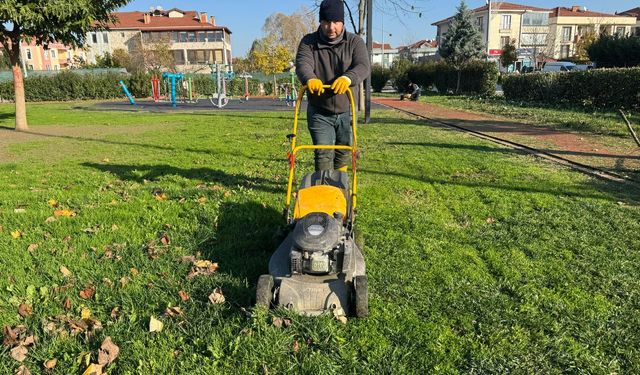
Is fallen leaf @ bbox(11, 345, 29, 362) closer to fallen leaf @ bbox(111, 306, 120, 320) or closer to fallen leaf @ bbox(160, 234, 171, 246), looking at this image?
fallen leaf @ bbox(111, 306, 120, 320)

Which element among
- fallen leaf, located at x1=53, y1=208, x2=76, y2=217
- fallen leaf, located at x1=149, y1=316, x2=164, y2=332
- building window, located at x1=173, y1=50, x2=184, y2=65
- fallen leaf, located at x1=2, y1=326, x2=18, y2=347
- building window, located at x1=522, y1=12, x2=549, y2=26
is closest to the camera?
fallen leaf, located at x1=2, y1=326, x2=18, y2=347

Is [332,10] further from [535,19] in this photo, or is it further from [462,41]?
[535,19]

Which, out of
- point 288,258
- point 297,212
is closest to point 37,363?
point 288,258

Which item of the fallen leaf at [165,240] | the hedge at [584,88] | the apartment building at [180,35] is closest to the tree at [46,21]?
the fallen leaf at [165,240]

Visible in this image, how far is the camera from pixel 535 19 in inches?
3007

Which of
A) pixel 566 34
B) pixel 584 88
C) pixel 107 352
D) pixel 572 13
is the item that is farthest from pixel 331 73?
pixel 572 13

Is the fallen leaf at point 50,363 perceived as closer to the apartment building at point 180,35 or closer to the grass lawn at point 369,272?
the grass lawn at point 369,272

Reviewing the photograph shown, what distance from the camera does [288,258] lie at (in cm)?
330

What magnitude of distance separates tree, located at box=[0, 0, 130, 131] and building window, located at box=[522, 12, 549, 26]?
248 feet

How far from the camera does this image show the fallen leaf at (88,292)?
3414 millimetres

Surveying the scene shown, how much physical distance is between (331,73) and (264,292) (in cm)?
237

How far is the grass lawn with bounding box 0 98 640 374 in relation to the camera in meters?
2.74

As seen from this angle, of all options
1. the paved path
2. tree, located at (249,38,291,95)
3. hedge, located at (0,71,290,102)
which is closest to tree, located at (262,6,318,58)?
tree, located at (249,38,291,95)

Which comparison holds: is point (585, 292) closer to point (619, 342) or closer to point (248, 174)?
point (619, 342)
